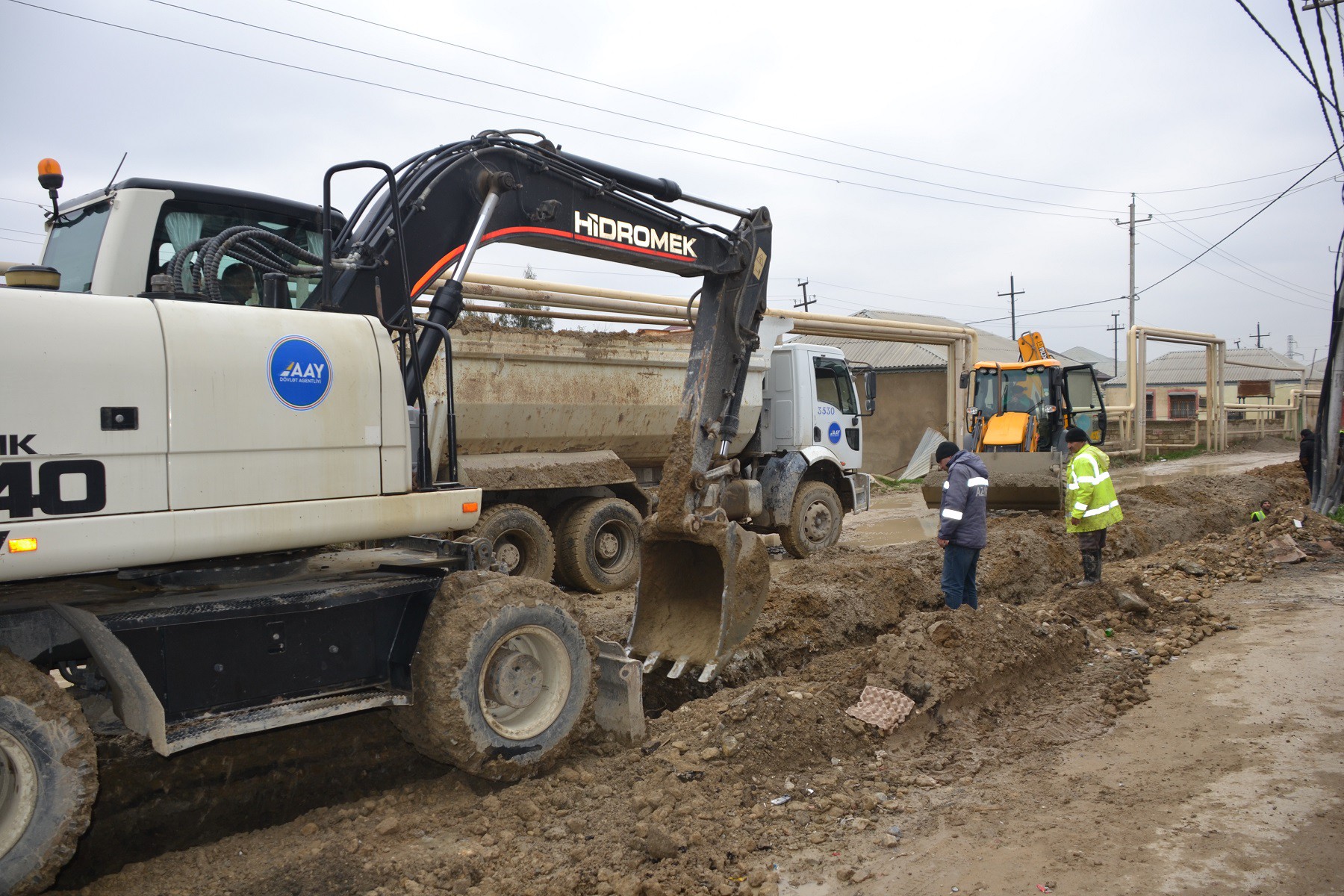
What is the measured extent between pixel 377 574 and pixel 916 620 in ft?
12.3

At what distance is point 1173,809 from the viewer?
4293 mm

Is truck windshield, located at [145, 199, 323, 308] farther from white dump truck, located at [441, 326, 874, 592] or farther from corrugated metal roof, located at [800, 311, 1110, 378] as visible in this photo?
corrugated metal roof, located at [800, 311, 1110, 378]

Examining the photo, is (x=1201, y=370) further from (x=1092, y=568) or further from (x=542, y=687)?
(x=542, y=687)

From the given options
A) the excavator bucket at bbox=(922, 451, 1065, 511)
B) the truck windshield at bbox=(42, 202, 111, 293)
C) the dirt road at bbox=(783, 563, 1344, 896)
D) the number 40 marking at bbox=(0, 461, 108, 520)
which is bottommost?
the dirt road at bbox=(783, 563, 1344, 896)

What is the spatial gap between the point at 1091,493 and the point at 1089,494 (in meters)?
0.02

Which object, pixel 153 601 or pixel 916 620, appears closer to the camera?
pixel 153 601

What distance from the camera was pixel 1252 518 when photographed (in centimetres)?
1438

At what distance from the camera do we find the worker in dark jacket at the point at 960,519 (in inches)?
286

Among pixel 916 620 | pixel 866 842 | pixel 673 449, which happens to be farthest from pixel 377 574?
pixel 916 620

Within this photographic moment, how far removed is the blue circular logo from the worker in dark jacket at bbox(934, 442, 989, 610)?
4.69m

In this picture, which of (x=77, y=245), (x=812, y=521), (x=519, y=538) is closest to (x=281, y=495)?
(x=77, y=245)

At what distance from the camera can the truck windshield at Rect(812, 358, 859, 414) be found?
12.3m

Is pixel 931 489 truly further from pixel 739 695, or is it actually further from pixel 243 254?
pixel 243 254

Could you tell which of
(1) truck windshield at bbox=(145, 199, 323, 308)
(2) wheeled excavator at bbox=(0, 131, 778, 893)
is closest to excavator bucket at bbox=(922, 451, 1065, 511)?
(2) wheeled excavator at bbox=(0, 131, 778, 893)
